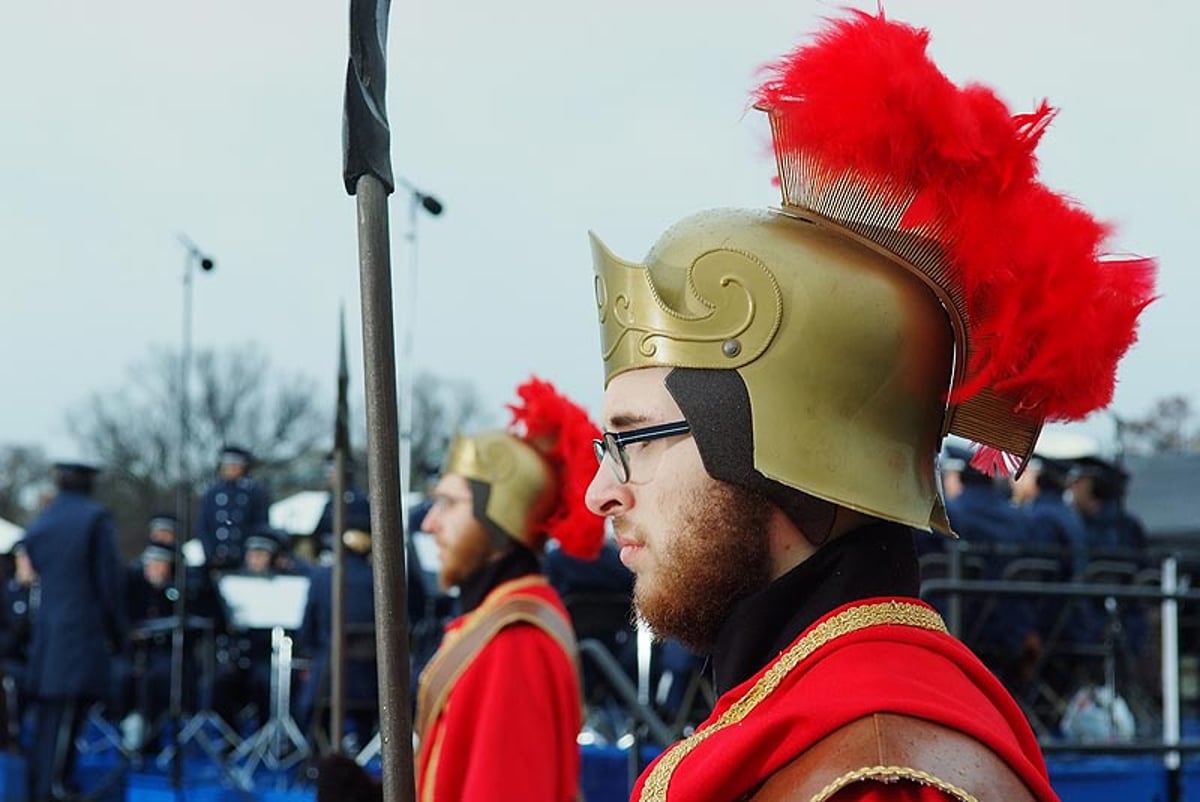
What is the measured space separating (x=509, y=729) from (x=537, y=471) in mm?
1088

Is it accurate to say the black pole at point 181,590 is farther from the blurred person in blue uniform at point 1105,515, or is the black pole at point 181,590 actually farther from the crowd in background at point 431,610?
the blurred person in blue uniform at point 1105,515

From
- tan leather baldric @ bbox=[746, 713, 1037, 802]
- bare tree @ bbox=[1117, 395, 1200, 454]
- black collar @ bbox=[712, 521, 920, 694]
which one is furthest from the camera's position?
bare tree @ bbox=[1117, 395, 1200, 454]

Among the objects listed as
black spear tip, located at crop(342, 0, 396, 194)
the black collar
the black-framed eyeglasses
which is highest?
black spear tip, located at crop(342, 0, 396, 194)

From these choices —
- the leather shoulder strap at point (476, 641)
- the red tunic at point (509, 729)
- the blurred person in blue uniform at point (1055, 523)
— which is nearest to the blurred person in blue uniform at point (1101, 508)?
the blurred person in blue uniform at point (1055, 523)

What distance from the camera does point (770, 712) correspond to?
2.00m

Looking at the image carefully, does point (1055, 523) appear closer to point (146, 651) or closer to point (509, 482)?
point (509, 482)

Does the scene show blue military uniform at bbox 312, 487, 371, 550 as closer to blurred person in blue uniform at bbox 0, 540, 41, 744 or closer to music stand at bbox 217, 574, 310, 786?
music stand at bbox 217, 574, 310, 786

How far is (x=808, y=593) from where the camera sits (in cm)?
218

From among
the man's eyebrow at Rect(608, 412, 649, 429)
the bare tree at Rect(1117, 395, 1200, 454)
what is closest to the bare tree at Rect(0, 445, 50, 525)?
the bare tree at Rect(1117, 395, 1200, 454)

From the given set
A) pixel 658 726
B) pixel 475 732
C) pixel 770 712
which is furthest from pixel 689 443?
pixel 658 726

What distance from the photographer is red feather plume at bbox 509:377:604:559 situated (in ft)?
17.9

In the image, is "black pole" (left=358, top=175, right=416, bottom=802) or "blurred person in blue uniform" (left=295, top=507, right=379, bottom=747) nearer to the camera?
"black pole" (left=358, top=175, right=416, bottom=802)

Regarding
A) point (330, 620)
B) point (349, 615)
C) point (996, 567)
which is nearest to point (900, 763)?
point (996, 567)

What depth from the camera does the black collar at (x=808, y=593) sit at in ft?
7.08
